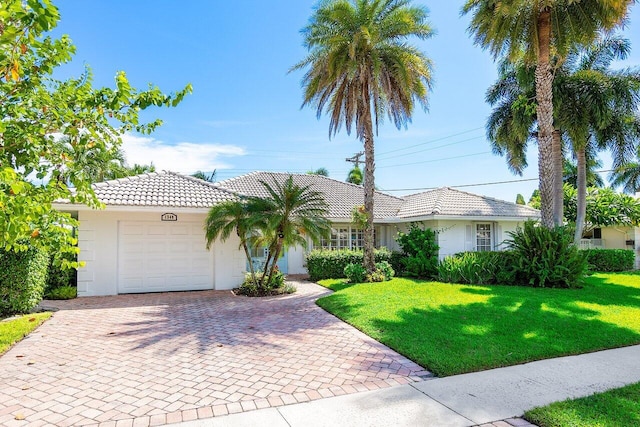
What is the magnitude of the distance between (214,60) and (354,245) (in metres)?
11.8

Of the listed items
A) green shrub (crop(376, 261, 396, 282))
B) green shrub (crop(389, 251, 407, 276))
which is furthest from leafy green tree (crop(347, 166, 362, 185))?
green shrub (crop(376, 261, 396, 282))

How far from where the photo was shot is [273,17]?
13.2 meters

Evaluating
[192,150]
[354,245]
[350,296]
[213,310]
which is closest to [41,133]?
[213,310]

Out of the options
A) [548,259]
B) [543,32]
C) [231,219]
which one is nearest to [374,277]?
[231,219]

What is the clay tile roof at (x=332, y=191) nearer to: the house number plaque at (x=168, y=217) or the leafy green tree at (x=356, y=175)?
the house number plaque at (x=168, y=217)

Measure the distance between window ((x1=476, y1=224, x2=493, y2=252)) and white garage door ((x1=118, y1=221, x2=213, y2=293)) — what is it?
13.7 meters

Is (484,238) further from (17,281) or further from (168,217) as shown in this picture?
(17,281)

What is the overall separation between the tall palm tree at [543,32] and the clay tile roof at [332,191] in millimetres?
8131

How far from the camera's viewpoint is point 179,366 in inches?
233

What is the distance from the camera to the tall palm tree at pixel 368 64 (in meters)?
13.8

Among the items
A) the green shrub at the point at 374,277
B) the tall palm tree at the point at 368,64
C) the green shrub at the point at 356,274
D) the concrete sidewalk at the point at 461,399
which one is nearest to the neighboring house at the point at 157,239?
the green shrub at the point at 356,274

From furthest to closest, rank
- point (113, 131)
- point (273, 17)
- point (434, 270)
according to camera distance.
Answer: point (434, 270) → point (273, 17) → point (113, 131)

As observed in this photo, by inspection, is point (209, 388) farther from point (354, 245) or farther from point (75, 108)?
point (354, 245)

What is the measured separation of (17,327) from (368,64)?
544 inches
